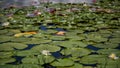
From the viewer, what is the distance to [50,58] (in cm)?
266

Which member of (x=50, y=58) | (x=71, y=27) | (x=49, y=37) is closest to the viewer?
(x=50, y=58)

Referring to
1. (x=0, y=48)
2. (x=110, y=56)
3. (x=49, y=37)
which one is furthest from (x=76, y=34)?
(x=0, y=48)

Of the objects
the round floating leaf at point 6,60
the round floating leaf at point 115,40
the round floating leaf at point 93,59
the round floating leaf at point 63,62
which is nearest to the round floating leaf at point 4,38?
the round floating leaf at point 6,60

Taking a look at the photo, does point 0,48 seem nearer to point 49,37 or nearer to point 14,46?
point 14,46

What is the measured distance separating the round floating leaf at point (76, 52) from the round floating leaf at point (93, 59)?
0.42 ft

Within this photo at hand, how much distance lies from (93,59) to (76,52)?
0.98 feet

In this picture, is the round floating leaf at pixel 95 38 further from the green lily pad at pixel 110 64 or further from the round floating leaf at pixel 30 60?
the round floating leaf at pixel 30 60

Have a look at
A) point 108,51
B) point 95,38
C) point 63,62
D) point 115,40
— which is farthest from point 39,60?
point 115,40

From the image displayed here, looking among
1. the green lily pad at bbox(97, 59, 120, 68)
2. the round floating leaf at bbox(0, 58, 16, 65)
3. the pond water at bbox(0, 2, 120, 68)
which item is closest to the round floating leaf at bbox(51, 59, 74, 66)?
the pond water at bbox(0, 2, 120, 68)

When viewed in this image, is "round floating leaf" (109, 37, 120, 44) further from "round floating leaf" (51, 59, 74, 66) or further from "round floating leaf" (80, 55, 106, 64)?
"round floating leaf" (51, 59, 74, 66)

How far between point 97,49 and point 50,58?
2.39ft

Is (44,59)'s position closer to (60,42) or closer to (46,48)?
(46,48)

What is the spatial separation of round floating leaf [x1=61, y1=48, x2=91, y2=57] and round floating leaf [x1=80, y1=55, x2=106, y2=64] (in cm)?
13

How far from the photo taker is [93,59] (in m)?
2.63
